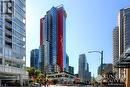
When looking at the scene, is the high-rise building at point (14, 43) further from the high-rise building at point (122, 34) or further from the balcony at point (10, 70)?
the high-rise building at point (122, 34)

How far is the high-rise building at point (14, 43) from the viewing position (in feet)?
336

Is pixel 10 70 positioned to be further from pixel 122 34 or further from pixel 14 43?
pixel 122 34

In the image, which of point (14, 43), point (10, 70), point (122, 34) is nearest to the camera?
point (10, 70)

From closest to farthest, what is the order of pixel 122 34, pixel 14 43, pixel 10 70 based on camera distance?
1. pixel 10 70
2. pixel 14 43
3. pixel 122 34

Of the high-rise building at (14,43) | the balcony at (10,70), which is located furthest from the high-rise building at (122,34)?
the balcony at (10,70)

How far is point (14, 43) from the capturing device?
11156 cm

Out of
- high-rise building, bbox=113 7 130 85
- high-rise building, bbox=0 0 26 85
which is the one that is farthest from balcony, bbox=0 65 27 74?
high-rise building, bbox=113 7 130 85

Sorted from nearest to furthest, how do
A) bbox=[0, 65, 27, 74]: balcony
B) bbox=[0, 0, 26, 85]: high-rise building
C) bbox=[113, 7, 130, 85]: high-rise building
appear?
bbox=[0, 65, 27, 74]: balcony → bbox=[0, 0, 26, 85]: high-rise building → bbox=[113, 7, 130, 85]: high-rise building

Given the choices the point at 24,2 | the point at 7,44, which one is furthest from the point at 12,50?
the point at 24,2

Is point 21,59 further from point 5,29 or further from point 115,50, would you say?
point 115,50

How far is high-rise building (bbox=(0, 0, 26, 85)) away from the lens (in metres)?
102

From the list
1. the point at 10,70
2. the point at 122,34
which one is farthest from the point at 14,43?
the point at 122,34

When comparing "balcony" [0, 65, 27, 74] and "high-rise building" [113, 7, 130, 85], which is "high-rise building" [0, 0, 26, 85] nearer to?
"balcony" [0, 65, 27, 74]

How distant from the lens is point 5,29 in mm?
105250
